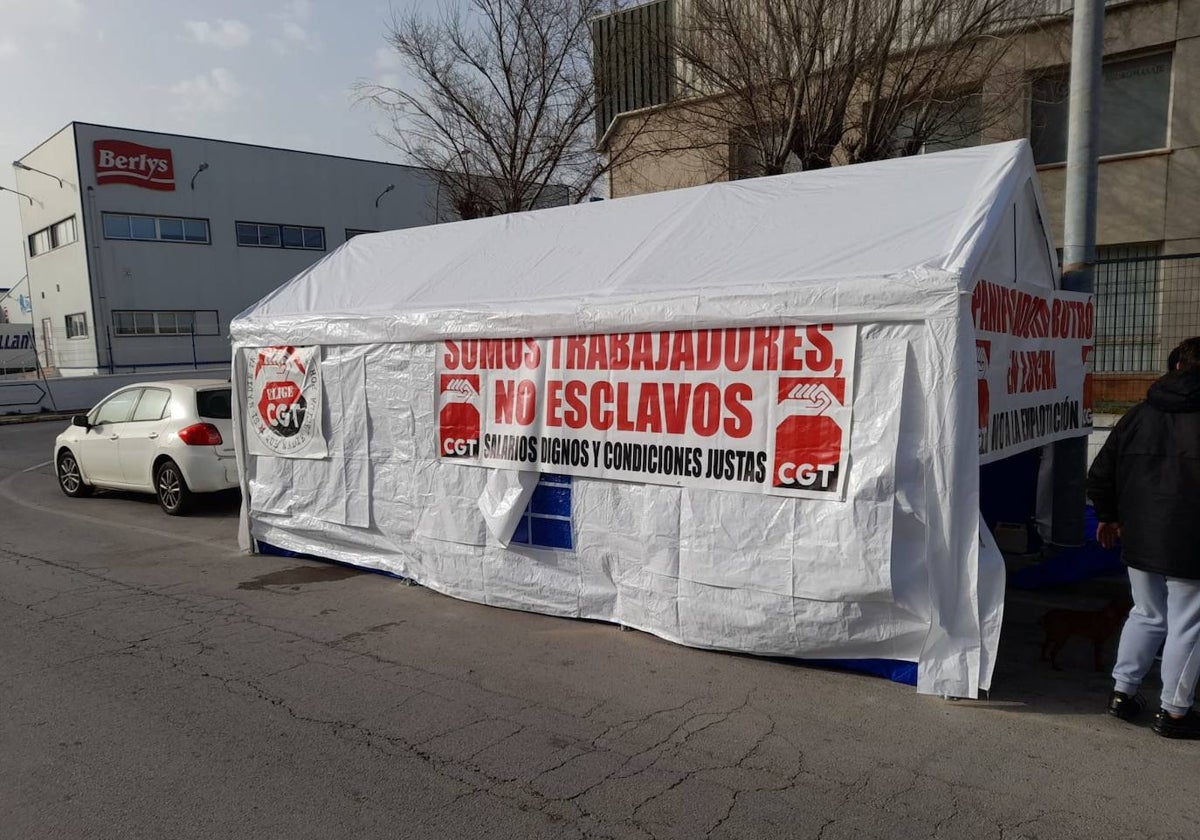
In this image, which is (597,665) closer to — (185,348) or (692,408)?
(692,408)

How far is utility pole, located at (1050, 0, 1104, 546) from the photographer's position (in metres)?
6.54

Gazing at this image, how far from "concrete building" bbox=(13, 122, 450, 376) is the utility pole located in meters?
25.5

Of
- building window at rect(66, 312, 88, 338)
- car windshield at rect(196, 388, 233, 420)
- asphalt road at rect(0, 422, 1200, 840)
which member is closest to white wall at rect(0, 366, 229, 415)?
building window at rect(66, 312, 88, 338)

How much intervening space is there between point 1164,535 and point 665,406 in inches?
103

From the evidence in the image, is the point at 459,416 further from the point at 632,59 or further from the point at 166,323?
the point at 166,323

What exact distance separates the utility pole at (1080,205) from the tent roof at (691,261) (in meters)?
1.54

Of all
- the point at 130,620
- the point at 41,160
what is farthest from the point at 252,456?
the point at 41,160

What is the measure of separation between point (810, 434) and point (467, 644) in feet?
8.43

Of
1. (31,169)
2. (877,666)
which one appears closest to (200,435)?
(877,666)

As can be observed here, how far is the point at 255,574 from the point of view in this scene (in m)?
7.45

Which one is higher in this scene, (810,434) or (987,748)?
(810,434)

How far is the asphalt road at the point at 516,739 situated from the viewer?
3.39 meters

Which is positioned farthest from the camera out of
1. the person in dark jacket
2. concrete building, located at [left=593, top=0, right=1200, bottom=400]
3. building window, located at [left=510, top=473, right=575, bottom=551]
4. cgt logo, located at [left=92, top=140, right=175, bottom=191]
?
cgt logo, located at [left=92, top=140, right=175, bottom=191]

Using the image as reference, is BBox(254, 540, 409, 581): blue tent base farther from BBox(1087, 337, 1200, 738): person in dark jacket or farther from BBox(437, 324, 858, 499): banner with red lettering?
BBox(1087, 337, 1200, 738): person in dark jacket
